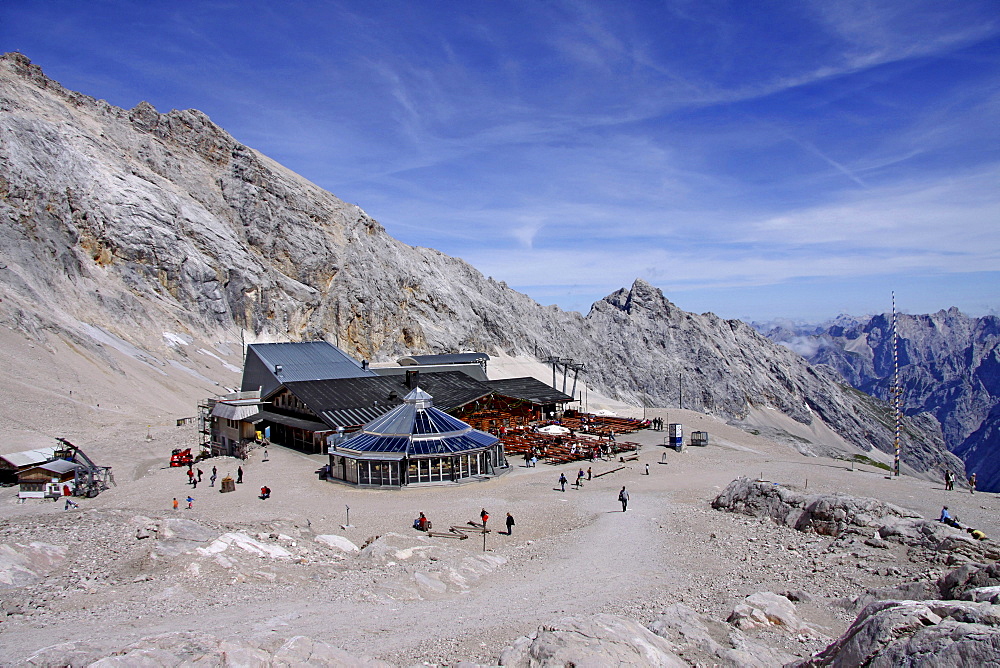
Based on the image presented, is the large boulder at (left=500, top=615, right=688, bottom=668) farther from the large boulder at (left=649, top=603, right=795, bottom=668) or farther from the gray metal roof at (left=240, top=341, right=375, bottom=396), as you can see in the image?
the gray metal roof at (left=240, top=341, right=375, bottom=396)

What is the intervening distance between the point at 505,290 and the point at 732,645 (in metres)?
118

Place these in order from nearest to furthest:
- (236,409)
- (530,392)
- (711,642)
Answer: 1. (711,642)
2. (236,409)
3. (530,392)

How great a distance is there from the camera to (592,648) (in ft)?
30.8

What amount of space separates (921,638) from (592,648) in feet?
14.8

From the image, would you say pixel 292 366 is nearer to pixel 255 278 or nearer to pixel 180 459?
pixel 180 459

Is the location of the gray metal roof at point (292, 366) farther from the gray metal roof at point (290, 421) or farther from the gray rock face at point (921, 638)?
the gray rock face at point (921, 638)

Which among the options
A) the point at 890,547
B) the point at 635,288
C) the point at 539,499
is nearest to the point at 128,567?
the point at 539,499

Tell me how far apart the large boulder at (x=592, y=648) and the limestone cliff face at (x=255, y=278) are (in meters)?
59.4

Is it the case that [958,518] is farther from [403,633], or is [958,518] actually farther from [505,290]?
[505,290]

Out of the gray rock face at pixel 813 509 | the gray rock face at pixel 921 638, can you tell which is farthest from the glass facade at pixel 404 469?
the gray rock face at pixel 921 638

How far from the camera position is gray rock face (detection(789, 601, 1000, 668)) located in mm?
6469

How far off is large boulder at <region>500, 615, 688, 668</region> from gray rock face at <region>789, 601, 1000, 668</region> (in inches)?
86.7

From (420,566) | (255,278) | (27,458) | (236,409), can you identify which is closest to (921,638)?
(420,566)

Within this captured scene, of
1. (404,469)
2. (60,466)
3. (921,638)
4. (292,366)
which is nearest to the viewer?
(921,638)
